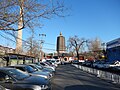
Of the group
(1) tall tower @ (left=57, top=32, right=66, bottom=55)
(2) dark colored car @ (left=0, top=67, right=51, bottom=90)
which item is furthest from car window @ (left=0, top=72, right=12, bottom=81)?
(1) tall tower @ (left=57, top=32, right=66, bottom=55)

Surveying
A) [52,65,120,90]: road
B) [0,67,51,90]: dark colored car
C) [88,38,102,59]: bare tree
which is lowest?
[52,65,120,90]: road

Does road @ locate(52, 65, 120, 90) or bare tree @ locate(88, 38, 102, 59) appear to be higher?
bare tree @ locate(88, 38, 102, 59)

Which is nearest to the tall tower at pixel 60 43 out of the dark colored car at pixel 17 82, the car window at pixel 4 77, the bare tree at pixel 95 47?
the bare tree at pixel 95 47

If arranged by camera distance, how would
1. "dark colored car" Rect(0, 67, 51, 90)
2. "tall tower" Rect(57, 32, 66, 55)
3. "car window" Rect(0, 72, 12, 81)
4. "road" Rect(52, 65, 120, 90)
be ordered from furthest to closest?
"tall tower" Rect(57, 32, 66, 55)
"road" Rect(52, 65, 120, 90)
"car window" Rect(0, 72, 12, 81)
"dark colored car" Rect(0, 67, 51, 90)

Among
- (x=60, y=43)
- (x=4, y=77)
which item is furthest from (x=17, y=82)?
(x=60, y=43)

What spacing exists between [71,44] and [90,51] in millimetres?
16995

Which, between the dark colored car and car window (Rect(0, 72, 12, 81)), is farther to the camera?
car window (Rect(0, 72, 12, 81))

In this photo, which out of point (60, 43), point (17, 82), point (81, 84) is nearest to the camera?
point (17, 82)

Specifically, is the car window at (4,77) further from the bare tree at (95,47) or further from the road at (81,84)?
the bare tree at (95,47)

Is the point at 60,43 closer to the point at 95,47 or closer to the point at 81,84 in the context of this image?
the point at 95,47

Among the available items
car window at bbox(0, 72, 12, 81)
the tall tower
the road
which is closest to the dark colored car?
car window at bbox(0, 72, 12, 81)

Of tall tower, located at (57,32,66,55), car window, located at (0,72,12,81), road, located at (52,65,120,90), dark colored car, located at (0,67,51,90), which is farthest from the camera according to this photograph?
tall tower, located at (57,32,66,55)

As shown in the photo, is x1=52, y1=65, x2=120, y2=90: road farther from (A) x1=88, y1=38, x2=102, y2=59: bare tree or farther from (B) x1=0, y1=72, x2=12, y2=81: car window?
(A) x1=88, y1=38, x2=102, y2=59: bare tree

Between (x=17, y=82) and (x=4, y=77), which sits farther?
(x=4, y=77)
